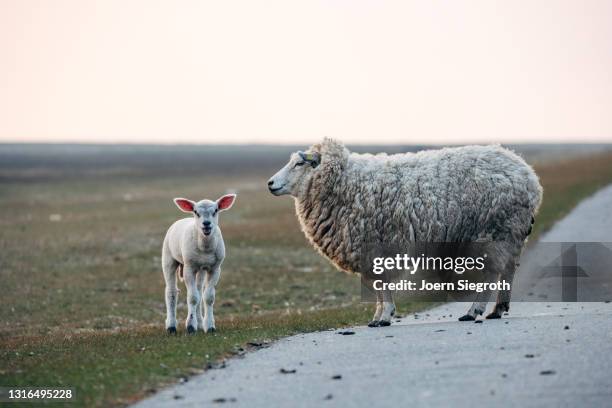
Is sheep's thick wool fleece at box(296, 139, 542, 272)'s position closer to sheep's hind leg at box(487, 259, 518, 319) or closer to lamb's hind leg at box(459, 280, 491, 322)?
sheep's hind leg at box(487, 259, 518, 319)

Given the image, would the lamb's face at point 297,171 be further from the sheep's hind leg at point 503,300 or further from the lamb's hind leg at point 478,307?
the sheep's hind leg at point 503,300

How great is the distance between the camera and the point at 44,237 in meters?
41.1

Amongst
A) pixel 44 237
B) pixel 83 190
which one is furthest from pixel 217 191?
pixel 44 237

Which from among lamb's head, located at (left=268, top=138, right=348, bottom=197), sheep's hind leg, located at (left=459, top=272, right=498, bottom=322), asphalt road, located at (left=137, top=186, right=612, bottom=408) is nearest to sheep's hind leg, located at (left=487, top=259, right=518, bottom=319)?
sheep's hind leg, located at (left=459, top=272, right=498, bottom=322)

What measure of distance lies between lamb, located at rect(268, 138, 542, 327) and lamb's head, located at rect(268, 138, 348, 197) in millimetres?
19

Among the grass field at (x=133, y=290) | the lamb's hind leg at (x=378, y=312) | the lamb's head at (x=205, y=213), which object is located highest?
the lamb's head at (x=205, y=213)

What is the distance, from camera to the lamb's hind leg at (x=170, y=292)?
580 inches

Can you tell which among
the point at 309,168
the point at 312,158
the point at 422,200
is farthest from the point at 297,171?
the point at 422,200

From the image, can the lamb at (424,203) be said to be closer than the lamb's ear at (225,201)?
Yes

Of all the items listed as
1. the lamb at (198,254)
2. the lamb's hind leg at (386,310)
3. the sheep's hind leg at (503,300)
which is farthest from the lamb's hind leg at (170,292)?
the sheep's hind leg at (503,300)

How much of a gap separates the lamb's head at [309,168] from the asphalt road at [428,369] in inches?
114

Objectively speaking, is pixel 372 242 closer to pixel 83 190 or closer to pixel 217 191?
pixel 217 191

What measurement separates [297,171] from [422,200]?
2.29m

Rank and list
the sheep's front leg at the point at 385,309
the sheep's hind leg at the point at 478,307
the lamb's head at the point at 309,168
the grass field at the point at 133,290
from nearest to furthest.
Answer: the grass field at the point at 133,290
the sheep's front leg at the point at 385,309
the sheep's hind leg at the point at 478,307
the lamb's head at the point at 309,168
